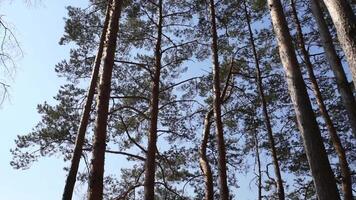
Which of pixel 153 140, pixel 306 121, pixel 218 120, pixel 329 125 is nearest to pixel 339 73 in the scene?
pixel 329 125

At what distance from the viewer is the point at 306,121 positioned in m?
5.18

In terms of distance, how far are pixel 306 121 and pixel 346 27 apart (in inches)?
66.7

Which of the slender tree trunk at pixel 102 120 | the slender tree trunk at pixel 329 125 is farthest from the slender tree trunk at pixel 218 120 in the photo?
the slender tree trunk at pixel 102 120

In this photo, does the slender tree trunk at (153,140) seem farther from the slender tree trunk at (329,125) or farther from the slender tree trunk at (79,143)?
the slender tree trunk at (329,125)

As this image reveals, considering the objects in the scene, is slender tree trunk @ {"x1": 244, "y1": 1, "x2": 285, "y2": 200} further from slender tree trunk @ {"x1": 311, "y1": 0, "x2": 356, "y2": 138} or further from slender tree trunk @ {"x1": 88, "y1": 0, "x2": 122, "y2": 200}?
slender tree trunk @ {"x1": 88, "y1": 0, "x2": 122, "y2": 200}

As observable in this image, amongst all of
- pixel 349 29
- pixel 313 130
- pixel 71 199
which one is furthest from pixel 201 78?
pixel 349 29

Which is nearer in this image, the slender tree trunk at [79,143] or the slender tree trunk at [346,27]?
the slender tree trunk at [346,27]

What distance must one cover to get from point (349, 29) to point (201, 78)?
9.51 metres

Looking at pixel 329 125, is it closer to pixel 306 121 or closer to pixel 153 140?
pixel 153 140

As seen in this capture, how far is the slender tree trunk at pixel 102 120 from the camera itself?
18.7 feet

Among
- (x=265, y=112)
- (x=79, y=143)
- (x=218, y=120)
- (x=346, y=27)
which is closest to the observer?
(x=346, y=27)

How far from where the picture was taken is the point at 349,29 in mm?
3781

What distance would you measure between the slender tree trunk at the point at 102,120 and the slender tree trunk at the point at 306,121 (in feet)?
9.34

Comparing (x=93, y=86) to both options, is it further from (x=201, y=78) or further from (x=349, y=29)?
(x=349, y=29)
